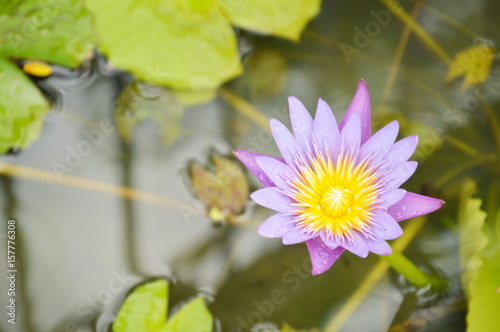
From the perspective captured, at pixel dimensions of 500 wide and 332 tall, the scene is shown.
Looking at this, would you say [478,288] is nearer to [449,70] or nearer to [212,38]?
[449,70]

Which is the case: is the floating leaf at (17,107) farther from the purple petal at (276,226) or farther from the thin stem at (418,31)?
the thin stem at (418,31)

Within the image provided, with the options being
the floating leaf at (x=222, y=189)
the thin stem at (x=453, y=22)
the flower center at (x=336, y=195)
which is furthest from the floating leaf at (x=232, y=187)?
the thin stem at (x=453, y=22)

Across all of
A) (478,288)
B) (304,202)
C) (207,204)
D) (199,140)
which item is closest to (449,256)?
(478,288)

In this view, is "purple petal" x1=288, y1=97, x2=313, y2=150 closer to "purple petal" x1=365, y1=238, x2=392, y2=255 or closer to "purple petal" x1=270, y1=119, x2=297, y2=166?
"purple petal" x1=270, y1=119, x2=297, y2=166

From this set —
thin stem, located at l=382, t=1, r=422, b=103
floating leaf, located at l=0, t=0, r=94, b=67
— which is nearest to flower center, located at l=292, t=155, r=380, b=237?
thin stem, located at l=382, t=1, r=422, b=103

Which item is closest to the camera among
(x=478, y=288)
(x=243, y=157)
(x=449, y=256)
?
(x=243, y=157)

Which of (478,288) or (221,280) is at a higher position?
(478,288)
